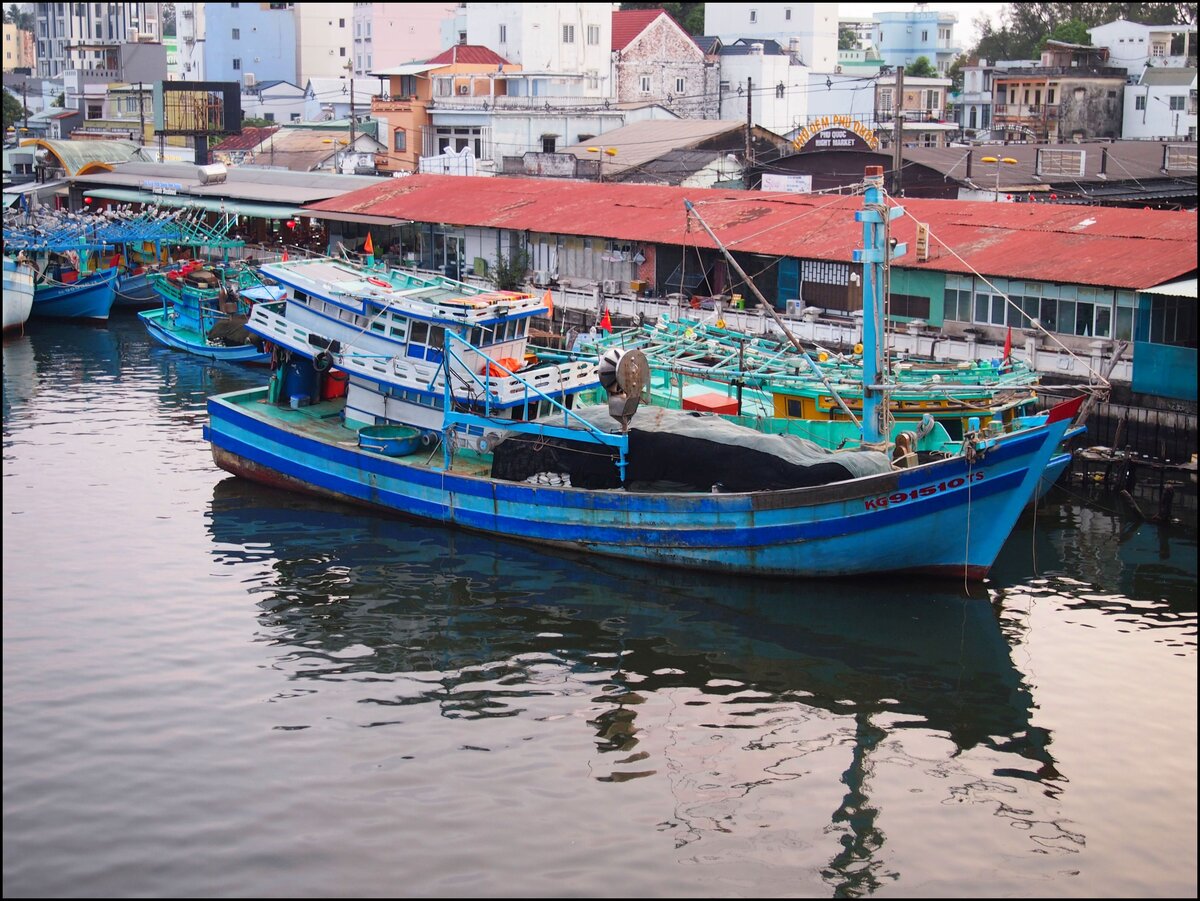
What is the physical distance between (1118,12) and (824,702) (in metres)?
108

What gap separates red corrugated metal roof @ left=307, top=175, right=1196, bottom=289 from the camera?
37.0m

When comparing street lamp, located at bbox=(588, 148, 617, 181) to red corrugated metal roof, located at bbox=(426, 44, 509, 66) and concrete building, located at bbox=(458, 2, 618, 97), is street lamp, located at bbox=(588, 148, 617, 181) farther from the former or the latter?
concrete building, located at bbox=(458, 2, 618, 97)

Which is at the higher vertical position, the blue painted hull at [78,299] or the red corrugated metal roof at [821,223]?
the red corrugated metal roof at [821,223]

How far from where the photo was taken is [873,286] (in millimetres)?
27203

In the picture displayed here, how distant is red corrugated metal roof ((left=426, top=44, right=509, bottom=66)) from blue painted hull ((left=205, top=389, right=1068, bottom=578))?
56.1 meters

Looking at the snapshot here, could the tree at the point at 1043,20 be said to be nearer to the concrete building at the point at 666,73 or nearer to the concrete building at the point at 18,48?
the concrete building at the point at 666,73

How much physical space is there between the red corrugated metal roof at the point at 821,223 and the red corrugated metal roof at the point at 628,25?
28.5 meters

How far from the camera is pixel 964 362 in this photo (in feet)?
120

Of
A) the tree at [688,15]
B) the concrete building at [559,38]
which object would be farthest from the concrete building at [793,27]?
the concrete building at [559,38]

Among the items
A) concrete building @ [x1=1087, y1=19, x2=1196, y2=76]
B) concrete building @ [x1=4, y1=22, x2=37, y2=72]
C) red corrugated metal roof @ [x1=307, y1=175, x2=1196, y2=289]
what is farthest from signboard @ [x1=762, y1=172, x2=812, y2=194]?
concrete building @ [x1=4, y1=22, x2=37, y2=72]

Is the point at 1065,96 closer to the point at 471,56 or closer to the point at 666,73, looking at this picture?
the point at 666,73

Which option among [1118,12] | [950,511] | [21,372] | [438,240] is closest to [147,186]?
[438,240]

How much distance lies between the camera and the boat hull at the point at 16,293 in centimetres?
5222

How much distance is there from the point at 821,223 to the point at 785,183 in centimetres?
1456
